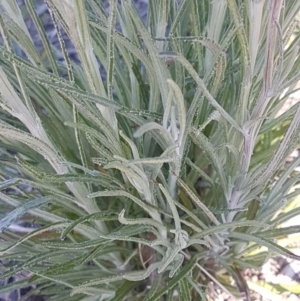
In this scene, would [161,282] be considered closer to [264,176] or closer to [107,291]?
[107,291]

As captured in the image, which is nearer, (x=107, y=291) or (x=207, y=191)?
(x=107, y=291)

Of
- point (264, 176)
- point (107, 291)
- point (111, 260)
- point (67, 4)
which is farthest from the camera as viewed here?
point (111, 260)

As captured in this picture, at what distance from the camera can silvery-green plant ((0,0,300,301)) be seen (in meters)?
0.49

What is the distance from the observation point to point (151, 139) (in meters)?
0.71

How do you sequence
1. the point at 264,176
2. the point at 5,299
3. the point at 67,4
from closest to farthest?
the point at 67,4
the point at 264,176
the point at 5,299

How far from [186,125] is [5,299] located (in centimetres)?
63

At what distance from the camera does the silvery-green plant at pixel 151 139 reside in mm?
486

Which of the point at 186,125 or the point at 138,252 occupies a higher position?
the point at 186,125

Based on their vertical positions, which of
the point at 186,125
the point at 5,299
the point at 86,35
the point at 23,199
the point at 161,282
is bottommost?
the point at 5,299

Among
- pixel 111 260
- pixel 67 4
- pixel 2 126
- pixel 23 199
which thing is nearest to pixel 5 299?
pixel 111 260

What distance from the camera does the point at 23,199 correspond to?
26.5 inches

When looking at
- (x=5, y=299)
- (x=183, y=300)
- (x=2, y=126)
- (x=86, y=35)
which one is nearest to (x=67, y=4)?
(x=86, y=35)

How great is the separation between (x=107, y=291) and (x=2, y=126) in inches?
13.4

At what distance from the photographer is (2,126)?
480 mm
